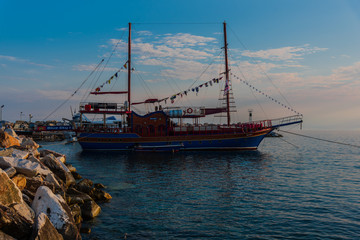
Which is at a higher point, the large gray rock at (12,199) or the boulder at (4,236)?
the large gray rock at (12,199)

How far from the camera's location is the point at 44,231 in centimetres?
774

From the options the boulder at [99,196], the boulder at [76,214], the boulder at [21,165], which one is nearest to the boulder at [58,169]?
the boulder at [99,196]

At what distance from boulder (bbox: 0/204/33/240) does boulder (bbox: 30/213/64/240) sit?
0.26m

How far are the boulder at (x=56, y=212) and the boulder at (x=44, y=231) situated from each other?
59 cm

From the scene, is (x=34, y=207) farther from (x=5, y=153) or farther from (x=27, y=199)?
(x=5, y=153)

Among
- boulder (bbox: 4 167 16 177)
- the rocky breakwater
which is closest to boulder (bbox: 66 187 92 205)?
the rocky breakwater

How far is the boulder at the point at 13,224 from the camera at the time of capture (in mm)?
7302

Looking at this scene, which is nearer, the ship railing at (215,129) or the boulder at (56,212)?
the boulder at (56,212)

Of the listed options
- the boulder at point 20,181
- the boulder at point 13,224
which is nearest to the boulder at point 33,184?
the boulder at point 20,181

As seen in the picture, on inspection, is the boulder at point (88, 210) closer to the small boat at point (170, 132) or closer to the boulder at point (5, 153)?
the boulder at point (5, 153)

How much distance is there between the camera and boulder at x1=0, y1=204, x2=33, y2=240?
24.0ft

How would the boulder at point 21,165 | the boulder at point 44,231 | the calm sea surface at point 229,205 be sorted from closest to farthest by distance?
1. the boulder at point 44,231
2. the calm sea surface at point 229,205
3. the boulder at point 21,165

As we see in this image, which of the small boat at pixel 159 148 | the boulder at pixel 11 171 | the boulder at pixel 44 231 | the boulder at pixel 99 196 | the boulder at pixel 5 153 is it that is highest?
the boulder at pixel 5 153

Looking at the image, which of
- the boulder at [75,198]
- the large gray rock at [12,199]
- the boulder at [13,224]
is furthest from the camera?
the boulder at [75,198]
